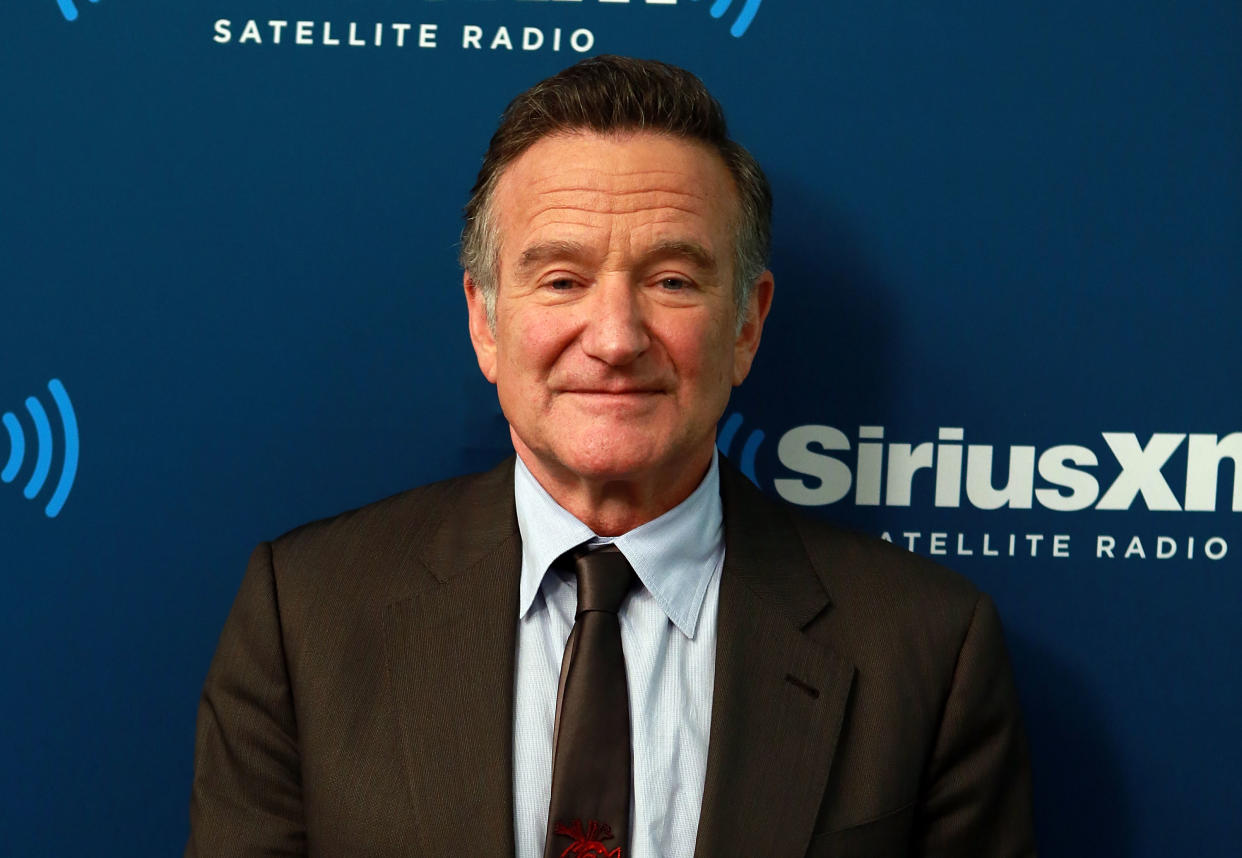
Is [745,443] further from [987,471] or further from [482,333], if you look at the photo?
[482,333]

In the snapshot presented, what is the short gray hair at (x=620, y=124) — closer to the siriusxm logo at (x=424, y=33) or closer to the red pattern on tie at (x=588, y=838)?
the siriusxm logo at (x=424, y=33)

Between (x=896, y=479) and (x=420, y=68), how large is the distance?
1009mm

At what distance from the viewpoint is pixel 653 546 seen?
1.63 m

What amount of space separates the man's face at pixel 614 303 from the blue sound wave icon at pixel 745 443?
403 millimetres

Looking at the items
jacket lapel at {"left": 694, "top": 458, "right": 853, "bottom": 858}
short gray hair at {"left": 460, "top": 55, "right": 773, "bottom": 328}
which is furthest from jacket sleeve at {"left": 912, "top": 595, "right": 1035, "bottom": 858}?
short gray hair at {"left": 460, "top": 55, "right": 773, "bottom": 328}

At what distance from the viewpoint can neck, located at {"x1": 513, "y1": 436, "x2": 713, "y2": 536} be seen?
1.64 metres

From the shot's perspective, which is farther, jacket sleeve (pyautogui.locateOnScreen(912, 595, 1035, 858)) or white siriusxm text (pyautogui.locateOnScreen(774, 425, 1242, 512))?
white siriusxm text (pyautogui.locateOnScreen(774, 425, 1242, 512))

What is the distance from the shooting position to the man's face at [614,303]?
5.06 ft

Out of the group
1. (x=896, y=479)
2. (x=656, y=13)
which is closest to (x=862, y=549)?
(x=896, y=479)

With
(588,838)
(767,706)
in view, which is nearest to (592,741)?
(588,838)

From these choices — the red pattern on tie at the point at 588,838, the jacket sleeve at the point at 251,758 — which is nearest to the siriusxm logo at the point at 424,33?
the jacket sleeve at the point at 251,758

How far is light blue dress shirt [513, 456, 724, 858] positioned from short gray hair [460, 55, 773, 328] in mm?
289

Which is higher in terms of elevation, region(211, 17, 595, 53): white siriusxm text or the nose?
region(211, 17, 595, 53): white siriusxm text

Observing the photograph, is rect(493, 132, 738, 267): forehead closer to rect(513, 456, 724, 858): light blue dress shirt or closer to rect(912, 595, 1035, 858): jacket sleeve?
rect(513, 456, 724, 858): light blue dress shirt
